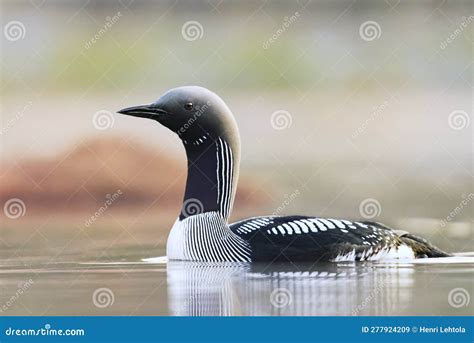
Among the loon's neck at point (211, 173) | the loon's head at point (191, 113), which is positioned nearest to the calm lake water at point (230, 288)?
the loon's neck at point (211, 173)

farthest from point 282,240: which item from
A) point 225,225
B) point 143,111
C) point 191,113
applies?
point 143,111

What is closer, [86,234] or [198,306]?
[198,306]

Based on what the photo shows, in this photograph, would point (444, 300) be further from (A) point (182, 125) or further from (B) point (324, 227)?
(A) point (182, 125)

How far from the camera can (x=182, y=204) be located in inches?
264

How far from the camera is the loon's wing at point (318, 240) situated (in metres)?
6.36

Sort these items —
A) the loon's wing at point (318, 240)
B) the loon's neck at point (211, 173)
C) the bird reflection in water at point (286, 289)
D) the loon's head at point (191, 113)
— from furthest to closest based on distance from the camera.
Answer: the loon's neck at point (211, 173) < the loon's head at point (191, 113) < the loon's wing at point (318, 240) < the bird reflection in water at point (286, 289)

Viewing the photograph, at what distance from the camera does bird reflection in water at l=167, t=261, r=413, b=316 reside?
511 centimetres

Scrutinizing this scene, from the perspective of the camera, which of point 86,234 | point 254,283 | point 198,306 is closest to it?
point 198,306

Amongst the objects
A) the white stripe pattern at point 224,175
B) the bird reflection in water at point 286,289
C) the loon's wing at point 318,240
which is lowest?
the bird reflection in water at point 286,289

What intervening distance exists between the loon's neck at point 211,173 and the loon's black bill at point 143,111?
27 centimetres

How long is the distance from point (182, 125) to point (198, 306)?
1630 mm

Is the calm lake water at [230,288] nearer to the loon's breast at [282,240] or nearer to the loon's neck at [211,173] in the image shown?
the loon's breast at [282,240]

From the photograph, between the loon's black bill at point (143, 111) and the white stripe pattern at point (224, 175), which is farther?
the white stripe pattern at point (224, 175)
